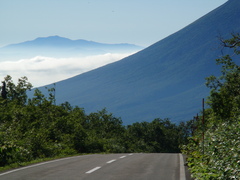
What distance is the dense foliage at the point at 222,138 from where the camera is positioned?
9.30 meters

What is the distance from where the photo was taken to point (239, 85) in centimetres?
2236

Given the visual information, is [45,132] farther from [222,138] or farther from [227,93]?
[222,138]

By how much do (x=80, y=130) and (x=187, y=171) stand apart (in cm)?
1857

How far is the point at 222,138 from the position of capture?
12852mm

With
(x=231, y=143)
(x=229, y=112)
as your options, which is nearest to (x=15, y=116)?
(x=229, y=112)

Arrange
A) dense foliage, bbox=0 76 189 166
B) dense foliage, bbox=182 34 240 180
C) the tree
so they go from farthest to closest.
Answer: the tree, dense foliage, bbox=0 76 189 166, dense foliage, bbox=182 34 240 180

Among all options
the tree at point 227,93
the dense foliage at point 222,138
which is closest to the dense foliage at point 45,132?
the dense foliage at point 222,138

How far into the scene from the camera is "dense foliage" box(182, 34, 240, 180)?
9.30 m

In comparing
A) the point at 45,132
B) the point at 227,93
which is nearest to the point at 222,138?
the point at 227,93

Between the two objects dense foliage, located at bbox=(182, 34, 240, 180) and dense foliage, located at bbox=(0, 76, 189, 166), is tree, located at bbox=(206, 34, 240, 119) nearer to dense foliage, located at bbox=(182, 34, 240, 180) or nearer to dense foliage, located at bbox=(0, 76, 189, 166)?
dense foliage, located at bbox=(182, 34, 240, 180)

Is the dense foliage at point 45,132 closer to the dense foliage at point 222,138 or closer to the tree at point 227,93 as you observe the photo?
the dense foliage at point 222,138

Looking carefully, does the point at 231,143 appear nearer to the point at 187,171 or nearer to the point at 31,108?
Answer: the point at 187,171

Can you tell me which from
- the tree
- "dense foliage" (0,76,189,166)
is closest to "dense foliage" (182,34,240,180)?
the tree

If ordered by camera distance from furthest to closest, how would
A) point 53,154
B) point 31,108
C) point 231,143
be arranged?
point 31,108
point 53,154
point 231,143
